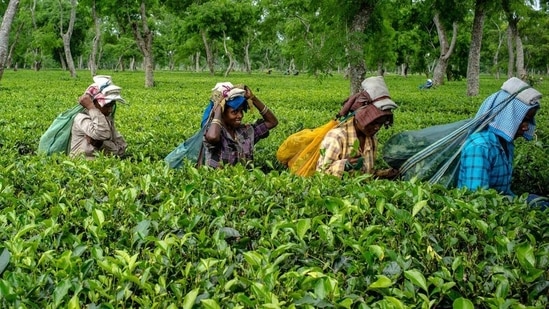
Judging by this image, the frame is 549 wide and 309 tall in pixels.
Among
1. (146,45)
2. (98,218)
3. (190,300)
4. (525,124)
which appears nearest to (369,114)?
(525,124)

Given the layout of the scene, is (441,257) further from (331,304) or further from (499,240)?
(331,304)

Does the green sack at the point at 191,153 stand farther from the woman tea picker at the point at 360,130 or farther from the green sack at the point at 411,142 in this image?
the green sack at the point at 411,142

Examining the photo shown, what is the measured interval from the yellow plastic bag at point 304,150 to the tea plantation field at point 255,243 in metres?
0.66

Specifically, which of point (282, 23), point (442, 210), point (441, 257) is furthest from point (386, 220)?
point (282, 23)

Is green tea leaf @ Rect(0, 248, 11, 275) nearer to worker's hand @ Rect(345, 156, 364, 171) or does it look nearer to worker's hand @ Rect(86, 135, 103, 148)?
worker's hand @ Rect(345, 156, 364, 171)

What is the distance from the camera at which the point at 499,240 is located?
2.37m

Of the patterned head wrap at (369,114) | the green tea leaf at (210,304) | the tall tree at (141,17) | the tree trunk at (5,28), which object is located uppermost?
the tall tree at (141,17)

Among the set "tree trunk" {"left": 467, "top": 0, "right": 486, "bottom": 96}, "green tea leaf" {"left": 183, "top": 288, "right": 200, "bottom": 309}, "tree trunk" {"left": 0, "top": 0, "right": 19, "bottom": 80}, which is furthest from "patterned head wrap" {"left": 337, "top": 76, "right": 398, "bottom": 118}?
"tree trunk" {"left": 467, "top": 0, "right": 486, "bottom": 96}

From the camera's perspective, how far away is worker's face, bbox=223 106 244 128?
481 centimetres

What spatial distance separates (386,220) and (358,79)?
1048 cm

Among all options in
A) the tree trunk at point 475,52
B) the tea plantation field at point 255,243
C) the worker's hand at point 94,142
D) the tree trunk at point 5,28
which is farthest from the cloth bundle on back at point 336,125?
the tree trunk at point 475,52

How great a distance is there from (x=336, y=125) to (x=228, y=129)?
0.91m

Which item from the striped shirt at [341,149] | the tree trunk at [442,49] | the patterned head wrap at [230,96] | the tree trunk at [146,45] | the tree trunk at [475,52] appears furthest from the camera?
the tree trunk at [442,49]

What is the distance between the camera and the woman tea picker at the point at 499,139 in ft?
12.5
